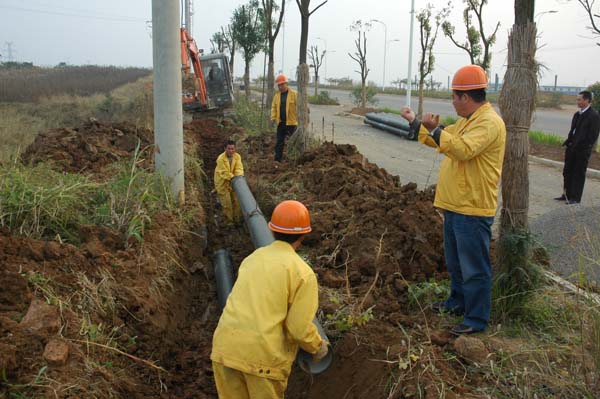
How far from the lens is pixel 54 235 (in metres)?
4.74

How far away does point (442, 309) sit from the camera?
4.14m

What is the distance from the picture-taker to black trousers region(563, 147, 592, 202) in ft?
27.8

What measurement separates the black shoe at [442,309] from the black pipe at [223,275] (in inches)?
82.1

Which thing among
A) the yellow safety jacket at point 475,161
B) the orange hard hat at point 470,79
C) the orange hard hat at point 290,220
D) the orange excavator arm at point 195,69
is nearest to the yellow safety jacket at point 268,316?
the orange hard hat at point 290,220

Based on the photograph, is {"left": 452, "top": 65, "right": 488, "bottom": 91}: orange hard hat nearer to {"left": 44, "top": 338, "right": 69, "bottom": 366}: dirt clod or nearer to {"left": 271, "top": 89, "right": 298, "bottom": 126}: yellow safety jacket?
{"left": 44, "top": 338, "right": 69, "bottom": 366}: dirt clod

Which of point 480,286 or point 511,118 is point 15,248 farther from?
point 511,118

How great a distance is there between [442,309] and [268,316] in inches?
72.5

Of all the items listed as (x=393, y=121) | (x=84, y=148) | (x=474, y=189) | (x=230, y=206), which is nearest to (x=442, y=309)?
(x=474, y=189)

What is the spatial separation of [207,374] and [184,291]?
1.40 meters

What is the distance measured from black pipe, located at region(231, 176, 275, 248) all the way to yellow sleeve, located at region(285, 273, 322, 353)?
2.14 m

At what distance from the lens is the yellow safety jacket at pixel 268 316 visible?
2803 millimetres

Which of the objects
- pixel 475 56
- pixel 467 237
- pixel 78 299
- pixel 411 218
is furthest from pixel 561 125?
pixel 78 299

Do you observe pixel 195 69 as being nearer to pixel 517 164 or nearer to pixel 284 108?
pixel 284 108

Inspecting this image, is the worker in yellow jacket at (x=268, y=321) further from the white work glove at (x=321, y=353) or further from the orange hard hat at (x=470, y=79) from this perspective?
the orange hard hat at (x=470, y=79)
